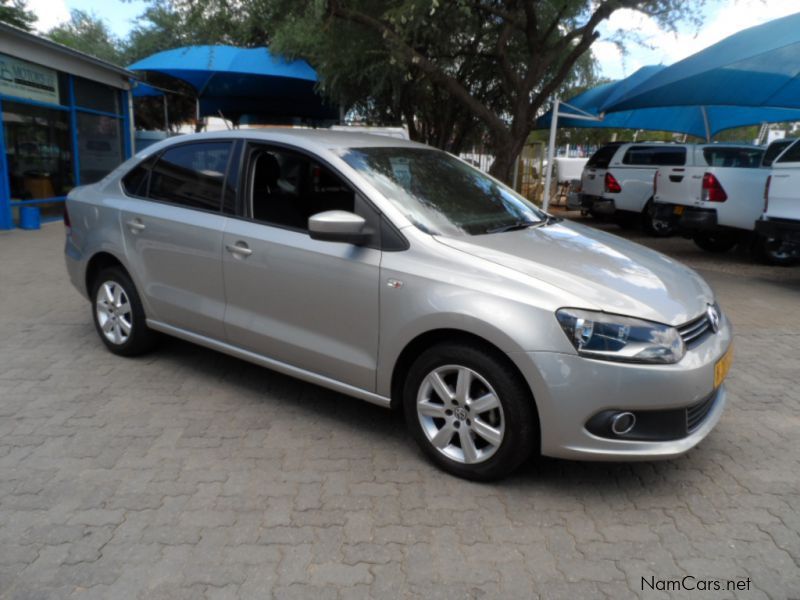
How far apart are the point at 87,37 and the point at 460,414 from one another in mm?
33699

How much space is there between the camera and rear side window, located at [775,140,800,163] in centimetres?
746

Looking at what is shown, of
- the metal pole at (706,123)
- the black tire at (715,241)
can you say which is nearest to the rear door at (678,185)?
the black tire at (715,241)

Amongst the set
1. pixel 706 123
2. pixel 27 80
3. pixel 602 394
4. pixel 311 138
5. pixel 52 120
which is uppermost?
pixel 706 123

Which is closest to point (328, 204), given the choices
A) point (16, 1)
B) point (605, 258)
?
point (605, 258)

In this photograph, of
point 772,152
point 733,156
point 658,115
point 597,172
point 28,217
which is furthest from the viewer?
point 658,115

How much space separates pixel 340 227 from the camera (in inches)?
124

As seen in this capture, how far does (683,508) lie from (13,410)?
3763 mm

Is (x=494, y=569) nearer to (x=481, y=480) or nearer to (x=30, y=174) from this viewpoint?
(x=481, y=480)

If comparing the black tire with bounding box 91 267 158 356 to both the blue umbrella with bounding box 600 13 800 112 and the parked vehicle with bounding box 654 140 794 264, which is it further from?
the blue umbrella with bounding box 600 13 800 112

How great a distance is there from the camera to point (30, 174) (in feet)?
38.4
